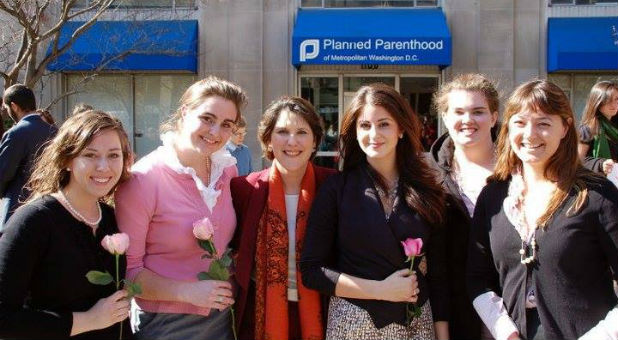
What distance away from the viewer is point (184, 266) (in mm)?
2748

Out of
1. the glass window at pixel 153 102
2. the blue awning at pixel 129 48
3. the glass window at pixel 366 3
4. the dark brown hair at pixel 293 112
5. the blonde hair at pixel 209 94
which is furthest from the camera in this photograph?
the glass window at pixel 153 102

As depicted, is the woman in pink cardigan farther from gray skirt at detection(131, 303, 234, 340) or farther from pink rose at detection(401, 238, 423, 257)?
pink rose at detection(401, 238, 423, 257)

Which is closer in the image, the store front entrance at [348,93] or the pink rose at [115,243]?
the pink rose at [115,243]

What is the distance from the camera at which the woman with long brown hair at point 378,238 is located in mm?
2633

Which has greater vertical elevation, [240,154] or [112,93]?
[112,93]

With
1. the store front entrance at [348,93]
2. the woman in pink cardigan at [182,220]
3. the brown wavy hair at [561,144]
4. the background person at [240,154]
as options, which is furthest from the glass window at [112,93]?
the brown wavy hair at [561,144]

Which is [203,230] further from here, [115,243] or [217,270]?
[115,243]

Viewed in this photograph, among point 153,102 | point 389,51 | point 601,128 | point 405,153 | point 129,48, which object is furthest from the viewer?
point 153,102

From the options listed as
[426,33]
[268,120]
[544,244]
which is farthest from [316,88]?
[544,244]

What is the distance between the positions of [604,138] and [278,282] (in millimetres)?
4231

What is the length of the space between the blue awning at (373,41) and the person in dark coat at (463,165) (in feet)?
25.8

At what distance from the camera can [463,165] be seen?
322cm

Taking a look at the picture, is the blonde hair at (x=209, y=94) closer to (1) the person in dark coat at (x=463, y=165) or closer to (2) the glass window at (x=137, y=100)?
(1) the person in dark coat at (x=463, y=165)

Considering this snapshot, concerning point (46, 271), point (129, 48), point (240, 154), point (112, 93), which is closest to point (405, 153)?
point (46, 271)
